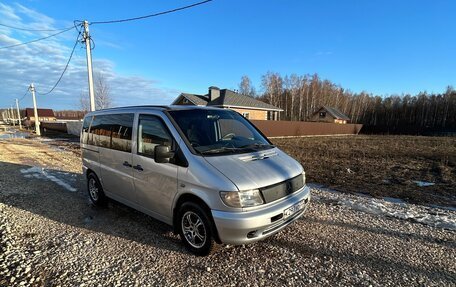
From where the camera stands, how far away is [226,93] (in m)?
33.1

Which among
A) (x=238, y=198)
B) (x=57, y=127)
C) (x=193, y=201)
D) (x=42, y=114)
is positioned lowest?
(x=57, y=127)

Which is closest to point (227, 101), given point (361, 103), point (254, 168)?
point (254, 168)

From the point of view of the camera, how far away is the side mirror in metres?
3.68

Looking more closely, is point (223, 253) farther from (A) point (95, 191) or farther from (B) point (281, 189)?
(A) point (95, 191)

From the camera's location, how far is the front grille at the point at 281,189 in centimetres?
342

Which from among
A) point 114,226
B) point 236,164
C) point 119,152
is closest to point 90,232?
point 114,226

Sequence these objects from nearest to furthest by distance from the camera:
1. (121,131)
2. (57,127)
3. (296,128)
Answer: (121,131), (296,128), (57,127)

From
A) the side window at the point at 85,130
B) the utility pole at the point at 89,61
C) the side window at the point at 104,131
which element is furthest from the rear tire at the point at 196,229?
the utility pole at the point at 89,61

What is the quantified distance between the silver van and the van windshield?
0.02m

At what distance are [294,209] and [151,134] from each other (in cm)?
246

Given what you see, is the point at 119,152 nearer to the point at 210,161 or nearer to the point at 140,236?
the point at 140,236

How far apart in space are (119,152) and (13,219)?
2520 mm

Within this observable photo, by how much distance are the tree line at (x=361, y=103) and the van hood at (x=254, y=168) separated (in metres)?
61.5

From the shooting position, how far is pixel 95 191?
585 cm
